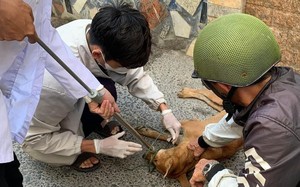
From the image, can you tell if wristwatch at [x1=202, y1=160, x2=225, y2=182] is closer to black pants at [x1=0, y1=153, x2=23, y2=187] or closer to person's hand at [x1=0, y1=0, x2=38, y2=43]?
black pants at [x1=0, y1=153, x2=23, y2=187]

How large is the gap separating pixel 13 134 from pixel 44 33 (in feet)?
1.50

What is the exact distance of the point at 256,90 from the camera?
182 centimetres

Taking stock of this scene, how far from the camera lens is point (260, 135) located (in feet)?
5.55

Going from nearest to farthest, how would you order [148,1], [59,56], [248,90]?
[248,90]
[59,56]
[148,1]

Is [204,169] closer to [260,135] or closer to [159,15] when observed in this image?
[260,135]

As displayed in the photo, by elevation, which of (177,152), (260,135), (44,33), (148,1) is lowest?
(177,152)

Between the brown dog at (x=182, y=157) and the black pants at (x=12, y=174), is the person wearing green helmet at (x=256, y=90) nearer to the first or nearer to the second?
the brown dog at (x=182, y=157)

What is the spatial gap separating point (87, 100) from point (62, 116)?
0.30m

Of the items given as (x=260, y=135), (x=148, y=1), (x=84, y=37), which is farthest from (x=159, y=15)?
(x=260, y=135)

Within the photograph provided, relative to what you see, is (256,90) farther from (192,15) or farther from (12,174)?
(192,15)

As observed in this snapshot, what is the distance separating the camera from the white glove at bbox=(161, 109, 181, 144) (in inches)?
105

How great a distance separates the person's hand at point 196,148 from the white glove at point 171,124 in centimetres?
12

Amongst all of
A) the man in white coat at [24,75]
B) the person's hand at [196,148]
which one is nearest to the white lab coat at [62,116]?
the man in white coat at [24,75]

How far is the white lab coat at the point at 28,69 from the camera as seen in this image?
1.75 meters
